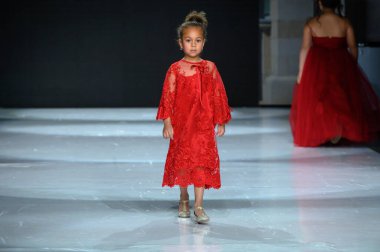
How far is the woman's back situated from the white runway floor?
1.23 meters

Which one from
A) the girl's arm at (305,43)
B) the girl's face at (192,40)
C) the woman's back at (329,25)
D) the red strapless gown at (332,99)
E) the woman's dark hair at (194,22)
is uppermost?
the woman's dark hair at (194,22)

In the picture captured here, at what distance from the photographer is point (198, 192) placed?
20.6ft

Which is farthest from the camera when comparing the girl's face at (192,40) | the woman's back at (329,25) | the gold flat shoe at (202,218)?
the woman's back at (329,25)

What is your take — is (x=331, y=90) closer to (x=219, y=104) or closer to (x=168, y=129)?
(x=219, y=104)

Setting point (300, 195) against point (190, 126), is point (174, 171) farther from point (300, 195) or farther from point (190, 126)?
point (300, 195)

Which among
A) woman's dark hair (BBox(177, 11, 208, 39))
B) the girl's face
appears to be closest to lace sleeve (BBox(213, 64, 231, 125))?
the girl's face

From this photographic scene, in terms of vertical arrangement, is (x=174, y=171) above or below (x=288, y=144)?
above

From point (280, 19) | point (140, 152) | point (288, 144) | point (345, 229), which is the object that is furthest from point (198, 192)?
point (280, 19)

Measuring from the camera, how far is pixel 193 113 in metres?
6.30

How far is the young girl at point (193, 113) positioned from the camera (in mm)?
6273

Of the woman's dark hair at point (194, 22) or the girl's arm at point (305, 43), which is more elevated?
the woman's dark hair at point (194, 22)

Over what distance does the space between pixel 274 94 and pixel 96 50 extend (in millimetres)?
3261

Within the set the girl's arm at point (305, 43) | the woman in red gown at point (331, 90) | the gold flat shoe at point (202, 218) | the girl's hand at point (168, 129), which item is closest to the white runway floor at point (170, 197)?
the gold flat shoe at point (202, 218)

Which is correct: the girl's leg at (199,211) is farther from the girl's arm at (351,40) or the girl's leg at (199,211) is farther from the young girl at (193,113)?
the girl's arm at (351,40)
